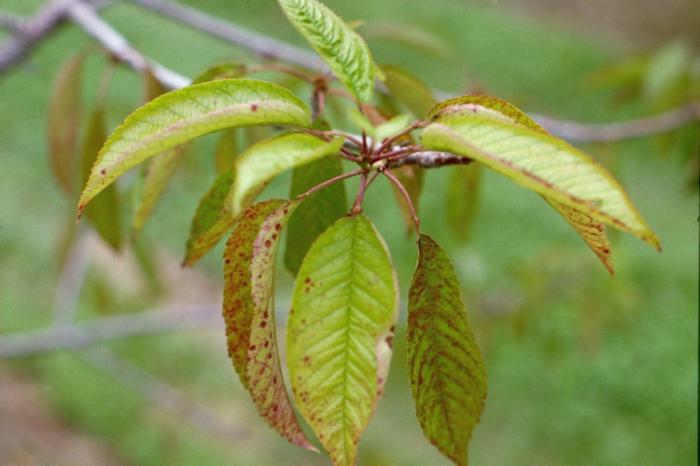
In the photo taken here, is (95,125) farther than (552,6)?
No

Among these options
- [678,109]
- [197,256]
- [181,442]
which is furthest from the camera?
[181,442]

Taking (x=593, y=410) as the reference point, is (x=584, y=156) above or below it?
below

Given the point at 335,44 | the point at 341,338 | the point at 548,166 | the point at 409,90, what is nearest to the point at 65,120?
the point at 409,90

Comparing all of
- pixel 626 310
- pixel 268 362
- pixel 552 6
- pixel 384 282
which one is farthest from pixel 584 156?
pixel 552 6

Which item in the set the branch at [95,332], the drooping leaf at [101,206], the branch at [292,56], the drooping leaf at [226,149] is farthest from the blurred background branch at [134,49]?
the branch at [95,332]

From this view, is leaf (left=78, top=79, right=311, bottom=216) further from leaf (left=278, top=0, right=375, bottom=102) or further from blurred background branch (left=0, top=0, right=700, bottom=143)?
blurred background branch (left=0, top=0, right=700, bottom=143)

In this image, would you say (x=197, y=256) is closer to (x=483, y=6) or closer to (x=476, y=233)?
(x=476, y=233)

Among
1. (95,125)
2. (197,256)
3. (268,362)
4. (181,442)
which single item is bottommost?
(268,362)
